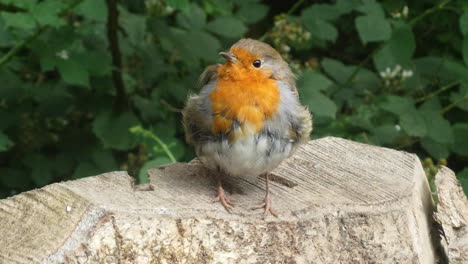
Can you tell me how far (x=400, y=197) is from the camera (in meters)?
2.97

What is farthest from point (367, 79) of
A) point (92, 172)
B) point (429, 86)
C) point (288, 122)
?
point (288, 122)

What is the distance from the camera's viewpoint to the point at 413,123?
4.00 m

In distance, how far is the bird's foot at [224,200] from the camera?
286 cm

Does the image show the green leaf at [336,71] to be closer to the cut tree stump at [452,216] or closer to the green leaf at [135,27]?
the green leaf at [135,27]

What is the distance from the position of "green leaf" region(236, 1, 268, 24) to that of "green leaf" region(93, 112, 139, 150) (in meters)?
0.71

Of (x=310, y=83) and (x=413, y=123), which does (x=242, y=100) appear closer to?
(x=310, y=83)

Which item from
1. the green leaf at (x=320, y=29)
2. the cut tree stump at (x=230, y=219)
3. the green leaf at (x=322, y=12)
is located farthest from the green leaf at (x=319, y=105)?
the cut tree stump at (x=230, y=219)

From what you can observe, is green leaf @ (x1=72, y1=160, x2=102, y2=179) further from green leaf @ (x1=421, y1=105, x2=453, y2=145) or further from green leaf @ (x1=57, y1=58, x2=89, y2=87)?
green leaf @ (x1=421, y1=105, x2=453, y2=145)

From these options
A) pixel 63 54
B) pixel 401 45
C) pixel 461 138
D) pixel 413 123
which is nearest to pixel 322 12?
pixel 401 45

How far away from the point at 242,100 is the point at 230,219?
39 centimetres

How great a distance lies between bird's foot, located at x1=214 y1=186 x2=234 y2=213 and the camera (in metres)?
2.86

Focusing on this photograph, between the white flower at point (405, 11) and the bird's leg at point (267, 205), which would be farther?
the white flower at point (405, 11)

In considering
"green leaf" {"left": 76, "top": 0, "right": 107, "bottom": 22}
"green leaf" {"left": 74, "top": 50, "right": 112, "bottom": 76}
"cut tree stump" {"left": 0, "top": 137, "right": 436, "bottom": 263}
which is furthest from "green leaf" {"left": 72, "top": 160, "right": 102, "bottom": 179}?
"cut tree stump" {"left": 0, "top": 137, "right": 436, "bottom": 263}

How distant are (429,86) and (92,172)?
5.35 feet
